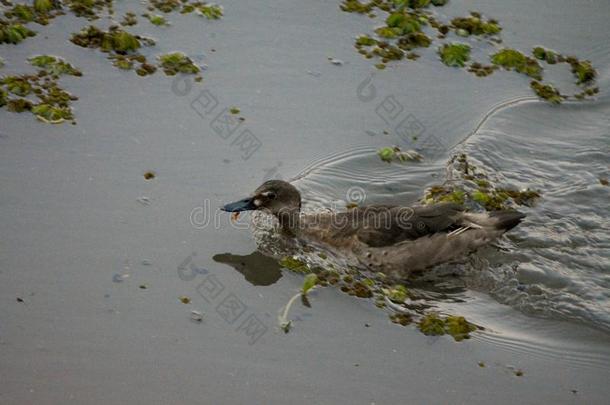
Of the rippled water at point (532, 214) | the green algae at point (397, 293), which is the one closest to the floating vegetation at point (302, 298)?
the green algae at point (397, 293)

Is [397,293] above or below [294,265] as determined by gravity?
above

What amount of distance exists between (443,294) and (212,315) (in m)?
2.41

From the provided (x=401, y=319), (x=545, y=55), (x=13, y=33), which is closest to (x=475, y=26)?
(x=545, y=55)

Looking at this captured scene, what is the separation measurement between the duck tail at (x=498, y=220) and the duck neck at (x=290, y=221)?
5.78ft

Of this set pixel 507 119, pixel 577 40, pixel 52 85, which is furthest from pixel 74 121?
pixel 577 40

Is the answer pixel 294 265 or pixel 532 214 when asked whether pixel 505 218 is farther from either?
pixel 294 265

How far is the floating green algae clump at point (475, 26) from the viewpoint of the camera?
11.8 m

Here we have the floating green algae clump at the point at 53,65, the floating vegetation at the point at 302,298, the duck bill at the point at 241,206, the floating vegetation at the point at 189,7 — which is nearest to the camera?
the floating vegetation at the point at 302,298

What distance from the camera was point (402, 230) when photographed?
8.87m

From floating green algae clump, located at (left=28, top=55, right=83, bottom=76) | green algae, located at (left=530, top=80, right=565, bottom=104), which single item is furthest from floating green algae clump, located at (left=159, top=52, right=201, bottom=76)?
green algae, located at (left=530, top=80, right=565, bottom=104)

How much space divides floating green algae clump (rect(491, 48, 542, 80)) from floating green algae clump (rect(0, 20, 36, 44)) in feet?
19.7

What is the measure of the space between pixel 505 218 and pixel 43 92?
530 centimetres

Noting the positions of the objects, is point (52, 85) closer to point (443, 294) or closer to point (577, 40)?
point (443, 294)

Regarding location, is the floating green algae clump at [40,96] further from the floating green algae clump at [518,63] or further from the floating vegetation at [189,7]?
the floating green algae clump at [518,63]
